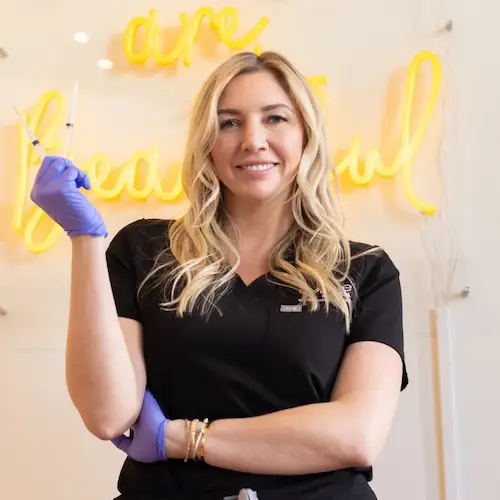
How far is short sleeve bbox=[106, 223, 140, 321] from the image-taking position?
3.69 feet

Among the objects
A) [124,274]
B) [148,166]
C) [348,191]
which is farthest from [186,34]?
[124,274]

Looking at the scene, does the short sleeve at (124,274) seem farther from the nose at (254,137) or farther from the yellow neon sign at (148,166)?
the yellow neon sign at (148,166)

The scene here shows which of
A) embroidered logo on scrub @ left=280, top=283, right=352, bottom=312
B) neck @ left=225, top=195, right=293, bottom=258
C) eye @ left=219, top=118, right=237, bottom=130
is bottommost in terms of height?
embroidered logo on scrub @ left=280, top=283, right=352, bottom=312

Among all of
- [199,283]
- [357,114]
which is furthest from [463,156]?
[199,283]

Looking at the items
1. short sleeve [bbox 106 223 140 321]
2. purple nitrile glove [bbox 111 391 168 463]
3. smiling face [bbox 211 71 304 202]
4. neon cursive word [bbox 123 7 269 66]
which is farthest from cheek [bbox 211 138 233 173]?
neon cursive word [bbox 123 7 269 66]

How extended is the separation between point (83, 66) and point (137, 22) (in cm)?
18

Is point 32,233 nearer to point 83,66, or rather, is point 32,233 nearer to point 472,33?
point 83,66

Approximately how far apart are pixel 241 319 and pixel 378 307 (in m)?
0.23

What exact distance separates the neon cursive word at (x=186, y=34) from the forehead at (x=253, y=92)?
0.46m

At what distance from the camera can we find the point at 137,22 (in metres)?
1.74

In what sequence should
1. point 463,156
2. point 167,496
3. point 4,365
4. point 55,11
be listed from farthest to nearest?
point 55,11, point 4,365, point 463,156, point 167,496

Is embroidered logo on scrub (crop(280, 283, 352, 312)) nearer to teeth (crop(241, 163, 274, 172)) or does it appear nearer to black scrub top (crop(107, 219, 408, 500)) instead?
black scrub top (crop(107, 219, 408, 500))

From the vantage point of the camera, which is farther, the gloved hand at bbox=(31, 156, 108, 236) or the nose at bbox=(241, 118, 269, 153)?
the nose at bbox=(241, 118, 269, 153)

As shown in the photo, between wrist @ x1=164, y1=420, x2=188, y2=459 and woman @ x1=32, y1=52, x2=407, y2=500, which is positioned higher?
woman @ x1=32, y1=52, x2=407, y2=500
